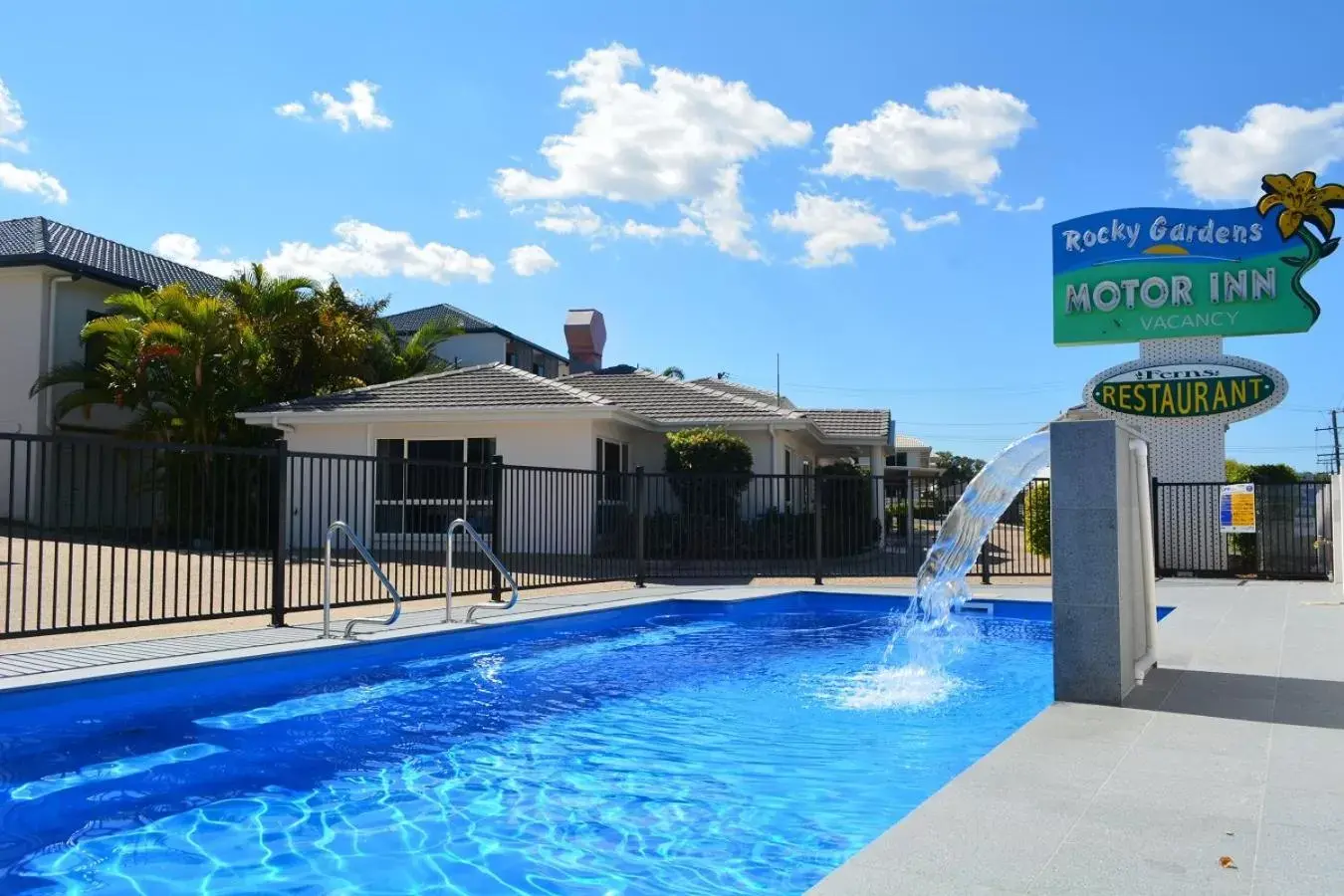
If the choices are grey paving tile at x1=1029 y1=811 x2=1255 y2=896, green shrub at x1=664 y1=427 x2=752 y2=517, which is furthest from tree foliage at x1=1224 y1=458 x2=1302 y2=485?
grey paving tile at x1=1029 y1=811 x2=1255 y2=896

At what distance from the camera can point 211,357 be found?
20422mm

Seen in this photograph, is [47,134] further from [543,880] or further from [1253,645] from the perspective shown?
[1253,645]

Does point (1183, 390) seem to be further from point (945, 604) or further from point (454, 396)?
point (454, 396)

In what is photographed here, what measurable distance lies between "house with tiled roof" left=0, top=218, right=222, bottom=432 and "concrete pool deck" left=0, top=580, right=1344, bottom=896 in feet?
53.7

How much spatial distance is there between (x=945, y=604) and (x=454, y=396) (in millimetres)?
11303

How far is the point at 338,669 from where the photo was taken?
8.05 metres

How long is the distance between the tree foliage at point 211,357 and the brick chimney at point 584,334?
1400 cm

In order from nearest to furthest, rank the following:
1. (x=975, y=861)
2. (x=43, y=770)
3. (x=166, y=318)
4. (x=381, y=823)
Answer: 1. (x=975, y=861)
2. (x=381, y=823)
3. (x=43, y=770)
4. (x=166, y=318)

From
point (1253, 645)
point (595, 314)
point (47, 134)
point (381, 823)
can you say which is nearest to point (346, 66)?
point (47, 134)

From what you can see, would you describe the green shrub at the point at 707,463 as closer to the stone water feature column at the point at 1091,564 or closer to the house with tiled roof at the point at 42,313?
the stone water feature column at the point at 1091,564

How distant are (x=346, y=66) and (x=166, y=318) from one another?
10.6m

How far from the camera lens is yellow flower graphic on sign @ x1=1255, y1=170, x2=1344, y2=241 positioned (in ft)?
52.7

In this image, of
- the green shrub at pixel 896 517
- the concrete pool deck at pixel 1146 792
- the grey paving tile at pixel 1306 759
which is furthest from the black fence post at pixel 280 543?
the green shrub at pixel 896 517

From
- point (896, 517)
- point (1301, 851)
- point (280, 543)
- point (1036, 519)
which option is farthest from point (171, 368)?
point (1301, 851)
